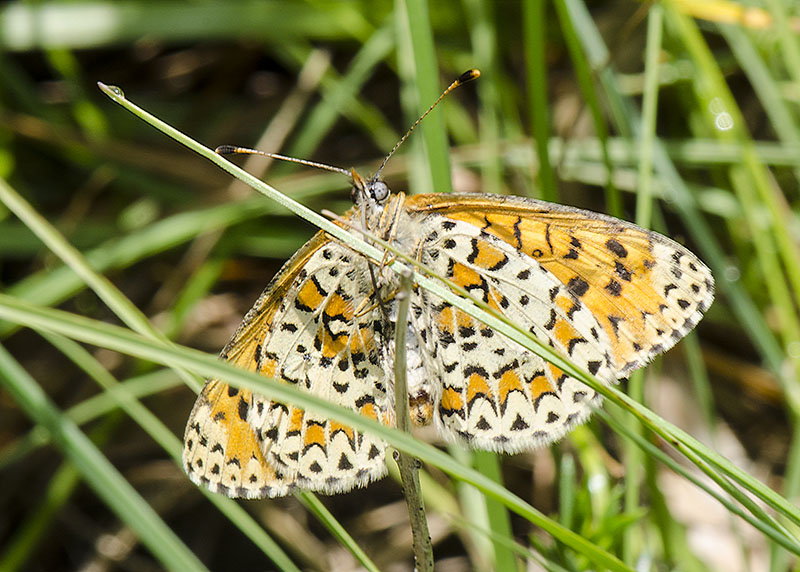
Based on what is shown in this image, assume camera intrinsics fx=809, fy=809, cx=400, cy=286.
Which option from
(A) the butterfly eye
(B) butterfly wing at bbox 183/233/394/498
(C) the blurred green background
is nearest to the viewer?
(B) butterfly wing at bbox 183/233/394/498

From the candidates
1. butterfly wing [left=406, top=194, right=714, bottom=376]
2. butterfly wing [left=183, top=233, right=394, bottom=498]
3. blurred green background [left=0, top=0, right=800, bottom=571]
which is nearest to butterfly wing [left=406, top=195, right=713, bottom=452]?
butterfly wing [left=406, top=194, right=714, bottom=376]

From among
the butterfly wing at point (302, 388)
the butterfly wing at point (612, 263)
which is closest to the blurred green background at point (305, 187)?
the butterfly wing at point (612, 263)

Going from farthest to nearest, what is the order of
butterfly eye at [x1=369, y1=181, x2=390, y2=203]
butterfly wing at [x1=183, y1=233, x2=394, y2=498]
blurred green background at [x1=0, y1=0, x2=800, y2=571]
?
1. blurred green background at [x1=0, y1=0, x2=800, y2=571]
2. butterfly eye at [x1=369, y1=181, x2=390, y2=203]
3. butterfly wing at [x1=183, y1=233, x2=394, y2=498]

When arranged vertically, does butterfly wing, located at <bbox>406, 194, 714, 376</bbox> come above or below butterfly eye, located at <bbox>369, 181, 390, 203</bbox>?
above

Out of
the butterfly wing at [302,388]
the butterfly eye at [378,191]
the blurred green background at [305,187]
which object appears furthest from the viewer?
the blurred green background at [305,187]

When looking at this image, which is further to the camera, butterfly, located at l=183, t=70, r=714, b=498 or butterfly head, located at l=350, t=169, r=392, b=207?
butterfly head, located at l=350, t=169, r=392, b=207

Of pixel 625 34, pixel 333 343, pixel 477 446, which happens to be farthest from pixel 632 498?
pixel 625 34

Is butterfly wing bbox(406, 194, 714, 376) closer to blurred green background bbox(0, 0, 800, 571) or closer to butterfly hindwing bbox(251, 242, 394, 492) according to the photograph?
butterfly hindwing bbox(251, 242, 394, 492)

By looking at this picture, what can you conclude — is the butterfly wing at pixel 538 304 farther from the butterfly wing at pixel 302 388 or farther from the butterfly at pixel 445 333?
the butterfly wing at pixel 302 388
